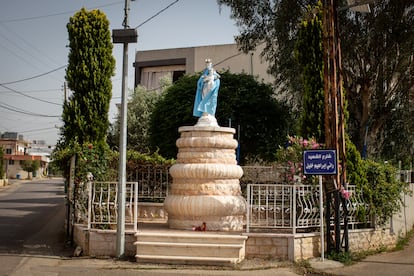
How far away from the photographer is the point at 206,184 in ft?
37.0

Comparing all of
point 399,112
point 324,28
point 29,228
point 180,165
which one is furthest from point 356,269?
point 399,112

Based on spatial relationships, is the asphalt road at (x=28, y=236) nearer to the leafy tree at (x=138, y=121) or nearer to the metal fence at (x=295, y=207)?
the metal fence at (x=295, y=207)

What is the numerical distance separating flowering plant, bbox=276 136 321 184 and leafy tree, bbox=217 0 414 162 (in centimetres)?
727

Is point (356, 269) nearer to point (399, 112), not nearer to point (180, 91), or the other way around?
point (399, 112)

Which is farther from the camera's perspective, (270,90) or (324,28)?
(270,90)

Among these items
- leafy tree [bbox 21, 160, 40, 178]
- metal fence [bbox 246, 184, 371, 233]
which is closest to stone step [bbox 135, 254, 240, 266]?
metal fence [bbox 246, 184, 371, 233]

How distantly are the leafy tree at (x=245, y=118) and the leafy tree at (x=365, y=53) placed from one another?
144 inches

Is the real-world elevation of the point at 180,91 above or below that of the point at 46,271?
above

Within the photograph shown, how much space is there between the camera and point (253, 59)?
40.6 m

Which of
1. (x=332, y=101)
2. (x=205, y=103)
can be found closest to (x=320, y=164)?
(x=332, y=101)

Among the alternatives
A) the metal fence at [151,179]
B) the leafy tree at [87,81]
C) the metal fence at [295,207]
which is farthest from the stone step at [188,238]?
the metal fence at [151,179]

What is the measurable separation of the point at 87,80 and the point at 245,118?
1267cm

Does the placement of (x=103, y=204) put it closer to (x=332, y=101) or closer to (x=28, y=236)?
(x=28, y=236)

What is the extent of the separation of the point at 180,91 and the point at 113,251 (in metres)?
16.1
